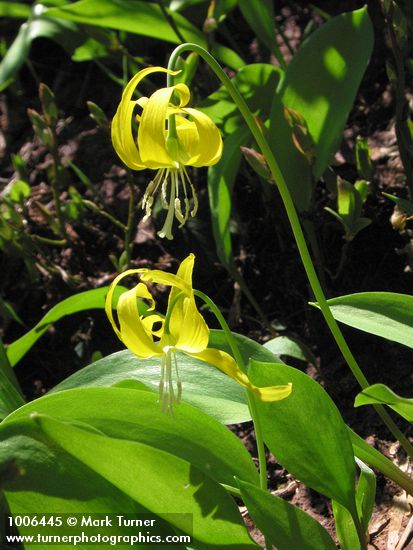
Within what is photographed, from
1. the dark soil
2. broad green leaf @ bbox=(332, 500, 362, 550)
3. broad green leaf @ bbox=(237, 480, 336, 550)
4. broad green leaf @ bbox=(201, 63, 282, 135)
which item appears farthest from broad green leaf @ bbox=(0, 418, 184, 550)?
broad green leaf @ bbox=(201, 63, 282, 135)

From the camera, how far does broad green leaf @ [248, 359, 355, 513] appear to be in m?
1.55

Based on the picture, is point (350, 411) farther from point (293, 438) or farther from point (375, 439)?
point (293, 438)

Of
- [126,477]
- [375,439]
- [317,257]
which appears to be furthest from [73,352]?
[126,477]

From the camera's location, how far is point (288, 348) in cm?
220

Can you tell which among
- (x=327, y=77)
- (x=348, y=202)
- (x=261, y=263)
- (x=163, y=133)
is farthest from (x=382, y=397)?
(x=261, y=263)

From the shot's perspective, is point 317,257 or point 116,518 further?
point 317,257

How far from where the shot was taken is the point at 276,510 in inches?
60.2

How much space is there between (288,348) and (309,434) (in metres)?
0.64

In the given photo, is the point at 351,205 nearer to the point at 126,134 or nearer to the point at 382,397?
the point at 382,397

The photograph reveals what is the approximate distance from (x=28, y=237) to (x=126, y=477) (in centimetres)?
153

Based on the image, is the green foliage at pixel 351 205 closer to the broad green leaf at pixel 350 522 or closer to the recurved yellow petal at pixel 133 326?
the broad green leaf at pixel 350 522

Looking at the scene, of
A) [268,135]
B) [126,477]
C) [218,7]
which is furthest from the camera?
[218,7]

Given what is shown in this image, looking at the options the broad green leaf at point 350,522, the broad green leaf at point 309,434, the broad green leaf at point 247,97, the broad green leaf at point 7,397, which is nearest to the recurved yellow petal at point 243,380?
the broad green leaf at point 309,434

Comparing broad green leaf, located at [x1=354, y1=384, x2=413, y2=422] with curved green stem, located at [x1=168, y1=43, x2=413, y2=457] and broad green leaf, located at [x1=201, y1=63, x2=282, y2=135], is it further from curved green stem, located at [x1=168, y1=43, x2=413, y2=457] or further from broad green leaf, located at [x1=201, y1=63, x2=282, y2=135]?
broad green leaf, located at [x1=201, y1=63, x2=282, y2=135]
